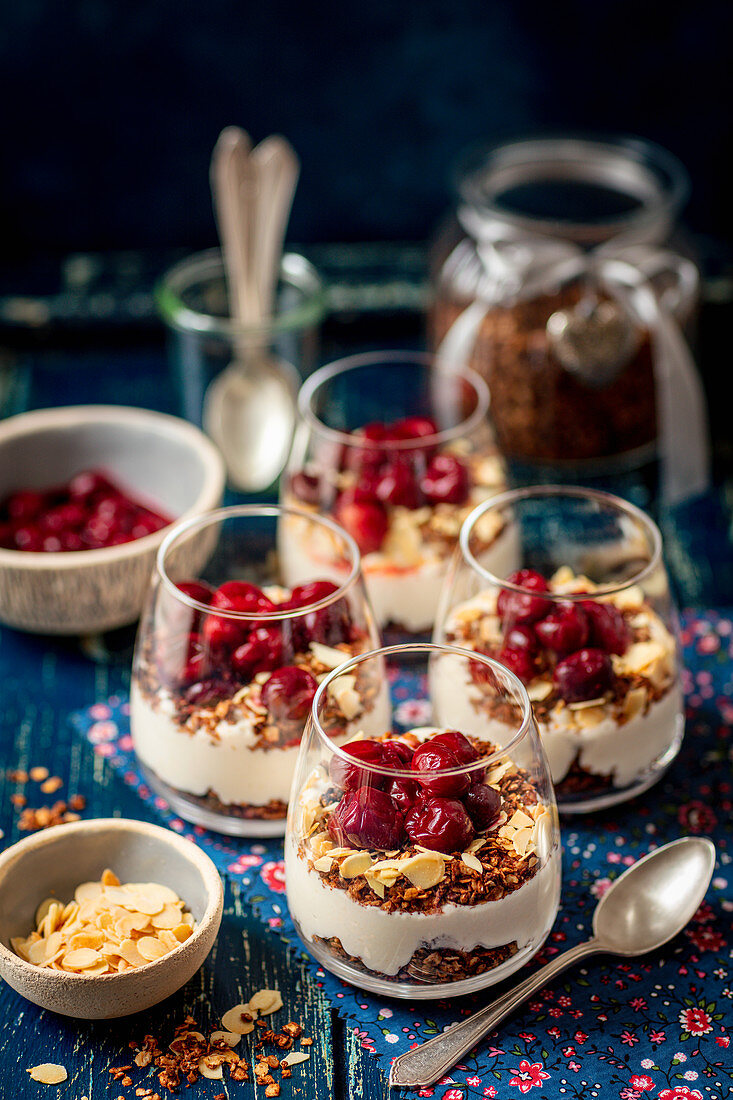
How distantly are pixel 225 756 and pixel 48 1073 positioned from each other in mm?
265

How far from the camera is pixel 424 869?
33.2 inches

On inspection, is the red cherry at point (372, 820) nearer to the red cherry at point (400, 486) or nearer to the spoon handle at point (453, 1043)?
the spoon handle at point (453, 1043)

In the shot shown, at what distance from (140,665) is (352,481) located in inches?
12.1

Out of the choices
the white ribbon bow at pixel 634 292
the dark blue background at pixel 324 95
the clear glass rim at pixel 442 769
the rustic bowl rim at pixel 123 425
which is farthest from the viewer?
the dark blue background at pixel 324 95

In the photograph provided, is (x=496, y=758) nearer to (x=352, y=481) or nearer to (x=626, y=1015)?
(x=626, y=1015)

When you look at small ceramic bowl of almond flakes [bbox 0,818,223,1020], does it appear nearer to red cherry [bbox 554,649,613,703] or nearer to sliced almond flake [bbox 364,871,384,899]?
sliced almond flake [bbox 364,871,384,899]

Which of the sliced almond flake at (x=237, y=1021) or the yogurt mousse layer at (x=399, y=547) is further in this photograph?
the yogurt mousse layer at (x=399, y=547)

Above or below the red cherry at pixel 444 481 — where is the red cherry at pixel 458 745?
above

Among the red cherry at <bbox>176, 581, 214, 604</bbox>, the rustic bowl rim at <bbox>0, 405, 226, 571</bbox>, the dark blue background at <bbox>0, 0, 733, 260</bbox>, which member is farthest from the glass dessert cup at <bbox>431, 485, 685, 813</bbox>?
the dark blue background at <bbox>0, 0, 733, 260</bbox>

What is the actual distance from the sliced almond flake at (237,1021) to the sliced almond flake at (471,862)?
0.70 ft

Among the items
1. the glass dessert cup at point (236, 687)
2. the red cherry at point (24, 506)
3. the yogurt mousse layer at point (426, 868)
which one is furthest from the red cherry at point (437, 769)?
the red cherry at point (24, 506)

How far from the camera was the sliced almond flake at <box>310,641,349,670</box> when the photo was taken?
3.40 ft

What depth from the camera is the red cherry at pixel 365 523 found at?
123cm

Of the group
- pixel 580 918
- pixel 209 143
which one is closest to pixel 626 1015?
pixel 580 918
